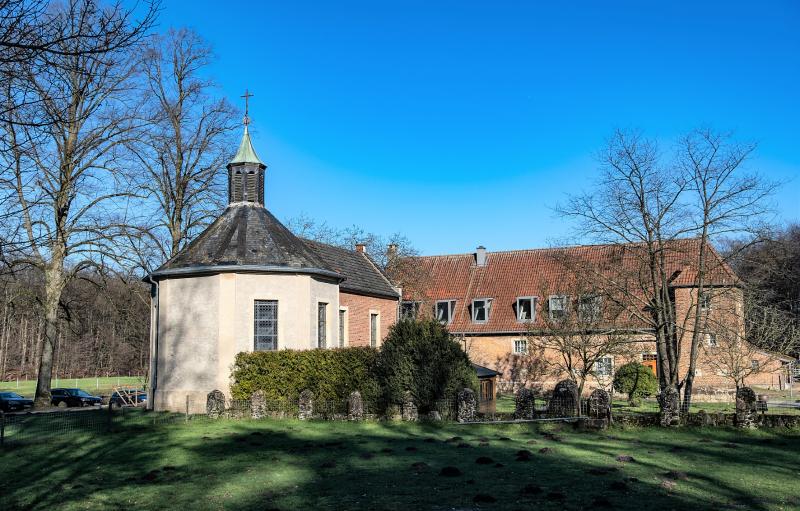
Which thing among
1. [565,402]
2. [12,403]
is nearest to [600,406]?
[565,402]

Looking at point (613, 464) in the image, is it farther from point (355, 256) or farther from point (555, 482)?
point (355, 256)

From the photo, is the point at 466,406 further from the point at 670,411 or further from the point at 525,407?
the point at 670,411

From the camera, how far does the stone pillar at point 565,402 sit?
20.3 metres

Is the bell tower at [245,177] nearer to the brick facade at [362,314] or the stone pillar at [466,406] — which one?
the brick facade at [362,314]

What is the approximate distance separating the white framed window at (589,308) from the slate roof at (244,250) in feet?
36.2

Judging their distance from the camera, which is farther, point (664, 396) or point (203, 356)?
point (203, 356)

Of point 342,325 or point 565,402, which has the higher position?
point 342,325

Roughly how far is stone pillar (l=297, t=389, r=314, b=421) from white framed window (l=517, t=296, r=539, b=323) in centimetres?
2234

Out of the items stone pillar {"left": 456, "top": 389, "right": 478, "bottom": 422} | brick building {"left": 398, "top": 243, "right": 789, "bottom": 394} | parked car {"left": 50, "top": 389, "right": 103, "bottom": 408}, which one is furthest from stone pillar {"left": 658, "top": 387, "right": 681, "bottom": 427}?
parked car {"left": 50, "top": 389, "right": 103, "bottom": 408}

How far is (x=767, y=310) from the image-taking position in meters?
25.8

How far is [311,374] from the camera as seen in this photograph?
2353cm

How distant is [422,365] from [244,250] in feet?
28.3

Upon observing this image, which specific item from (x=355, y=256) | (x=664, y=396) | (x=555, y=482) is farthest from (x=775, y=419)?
(x=355, y=256)

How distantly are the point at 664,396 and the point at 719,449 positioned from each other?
342 cm
